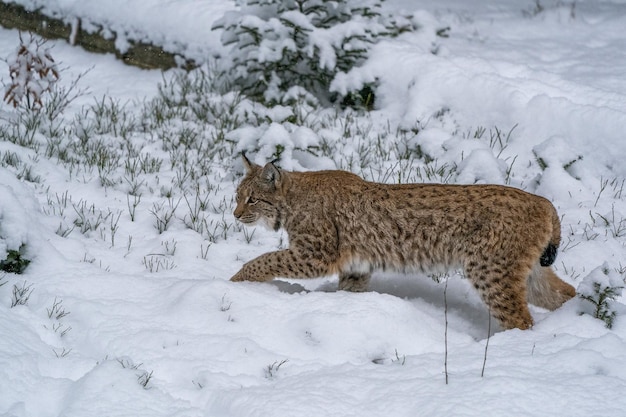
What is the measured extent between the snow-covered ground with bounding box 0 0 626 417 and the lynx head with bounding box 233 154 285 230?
474mm

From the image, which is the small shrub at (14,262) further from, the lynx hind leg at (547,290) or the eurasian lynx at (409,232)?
the lynx hind leg at (547,290)

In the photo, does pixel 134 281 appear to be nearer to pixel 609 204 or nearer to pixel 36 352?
pixel 36 352

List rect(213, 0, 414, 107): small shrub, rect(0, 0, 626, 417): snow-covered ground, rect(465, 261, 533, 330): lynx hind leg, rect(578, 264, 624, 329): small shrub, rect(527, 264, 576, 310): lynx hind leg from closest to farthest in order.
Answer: rect(0, 0, 626, 417): snow-covered ground < rect(578, 264, 624, 329): small shrub < rect(465, 261, 533, 330): lynx hind leg < rect(527, 264, 576, 310): lynx hind leg < rect(213, 0, 414, 107): small shrub

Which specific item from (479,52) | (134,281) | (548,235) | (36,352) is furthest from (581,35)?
(36,352)

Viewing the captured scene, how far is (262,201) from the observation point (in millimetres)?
5617

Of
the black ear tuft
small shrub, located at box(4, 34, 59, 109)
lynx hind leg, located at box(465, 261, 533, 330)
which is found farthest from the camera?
small shrub, located at box(4, 34, 59, 109)

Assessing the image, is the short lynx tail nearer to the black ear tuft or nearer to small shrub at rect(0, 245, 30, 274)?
the black ear tuft

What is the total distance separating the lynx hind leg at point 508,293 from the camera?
15.1 feet

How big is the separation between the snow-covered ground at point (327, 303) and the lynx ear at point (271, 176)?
751 millimetres

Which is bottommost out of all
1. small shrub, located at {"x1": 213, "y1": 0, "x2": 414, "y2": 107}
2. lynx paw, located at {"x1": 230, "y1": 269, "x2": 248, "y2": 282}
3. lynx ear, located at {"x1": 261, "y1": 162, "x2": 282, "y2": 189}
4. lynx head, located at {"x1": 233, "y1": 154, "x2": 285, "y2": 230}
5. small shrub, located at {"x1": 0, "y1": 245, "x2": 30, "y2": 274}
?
small shrub, located at {"x1": 0, "y1": 245, "x2": 30, "y2": 274}

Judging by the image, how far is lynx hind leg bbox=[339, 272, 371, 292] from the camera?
5.40 meters

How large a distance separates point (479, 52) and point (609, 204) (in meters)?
4.20

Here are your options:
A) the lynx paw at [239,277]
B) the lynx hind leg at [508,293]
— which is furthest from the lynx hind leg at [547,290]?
the lynx paw at [239,277]

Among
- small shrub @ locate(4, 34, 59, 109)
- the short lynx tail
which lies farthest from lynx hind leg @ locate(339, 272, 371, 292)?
small shrub @ locate(4, 34, 59, 109)
